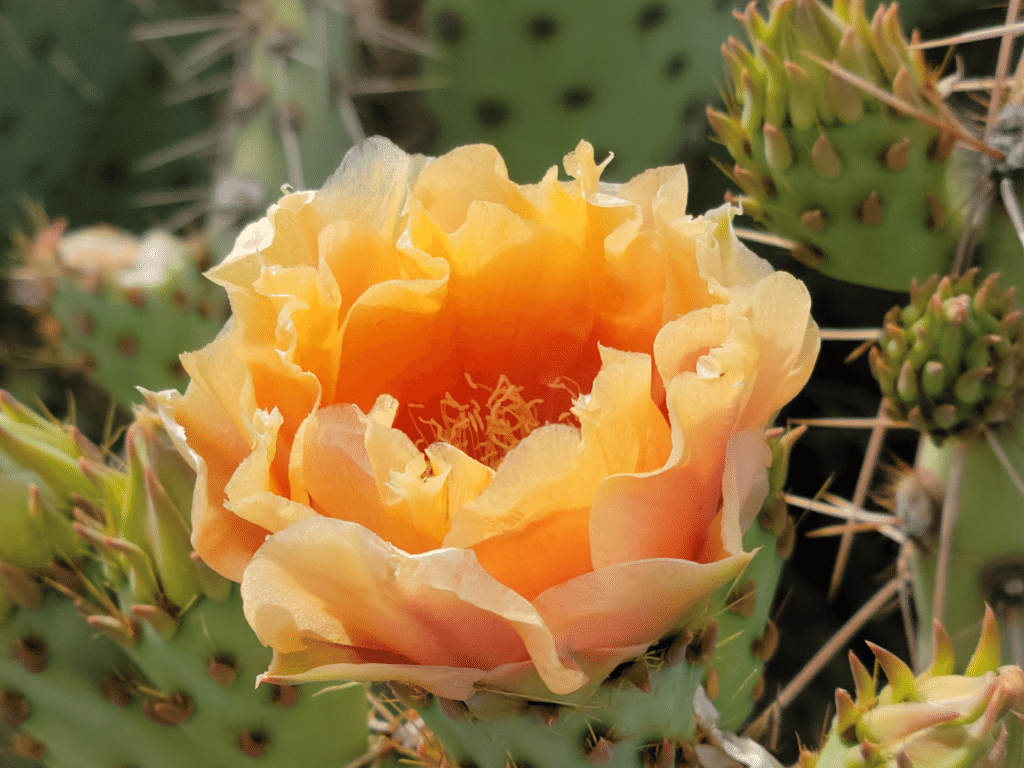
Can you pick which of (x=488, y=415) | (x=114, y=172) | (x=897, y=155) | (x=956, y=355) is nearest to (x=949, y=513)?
(x=956, y=355)

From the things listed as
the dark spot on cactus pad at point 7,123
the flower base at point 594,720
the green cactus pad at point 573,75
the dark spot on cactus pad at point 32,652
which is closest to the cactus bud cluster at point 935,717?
the flower base at point 594,720

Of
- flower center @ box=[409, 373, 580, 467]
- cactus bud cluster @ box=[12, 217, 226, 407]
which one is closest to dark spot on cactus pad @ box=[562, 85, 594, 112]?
cactus bud cluster @ box=[12, 217, 226, 407]

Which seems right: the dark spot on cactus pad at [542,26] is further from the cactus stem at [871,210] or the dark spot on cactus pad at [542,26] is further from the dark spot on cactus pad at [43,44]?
the dark spot on cactus pad at [43,44]

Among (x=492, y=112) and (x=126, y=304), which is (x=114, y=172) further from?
(x=492, y=112)

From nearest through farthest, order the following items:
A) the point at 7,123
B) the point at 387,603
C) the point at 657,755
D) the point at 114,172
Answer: the point at 387,603, the point at 657,755, the point at 7,123, the point at 114,172

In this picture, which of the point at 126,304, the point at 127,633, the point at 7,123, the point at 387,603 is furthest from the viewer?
the point at 7,123

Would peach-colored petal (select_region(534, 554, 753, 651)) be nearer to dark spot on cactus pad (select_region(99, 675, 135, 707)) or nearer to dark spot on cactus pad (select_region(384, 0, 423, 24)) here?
dark spot on cactus pad (select_region(99, 675, 135, 707))
